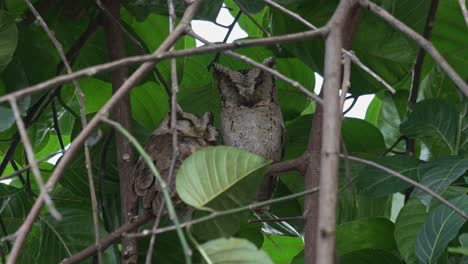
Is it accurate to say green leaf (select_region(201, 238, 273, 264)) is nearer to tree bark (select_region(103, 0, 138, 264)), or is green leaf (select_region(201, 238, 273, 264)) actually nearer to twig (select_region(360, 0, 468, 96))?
twig (select_region(360, 0, 468, 96))

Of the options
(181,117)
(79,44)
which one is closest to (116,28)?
(79,44)

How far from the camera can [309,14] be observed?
1844mm

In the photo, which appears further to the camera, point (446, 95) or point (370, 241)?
point (446, 95)

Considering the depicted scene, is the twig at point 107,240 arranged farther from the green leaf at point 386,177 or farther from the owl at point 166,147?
the green leaf at point 386,177

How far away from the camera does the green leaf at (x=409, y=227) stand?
1.61 metres

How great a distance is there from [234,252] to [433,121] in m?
0.92

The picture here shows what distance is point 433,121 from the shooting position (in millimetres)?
1681

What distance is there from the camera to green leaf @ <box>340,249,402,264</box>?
1631 millimetres

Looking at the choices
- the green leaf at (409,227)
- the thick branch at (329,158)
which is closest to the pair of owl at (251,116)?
the green leaf at (409,227)

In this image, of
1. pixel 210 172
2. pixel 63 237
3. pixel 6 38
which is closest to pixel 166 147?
pixel 63 237

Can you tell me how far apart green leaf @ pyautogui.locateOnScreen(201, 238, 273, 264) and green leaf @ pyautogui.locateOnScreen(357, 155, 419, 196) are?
76 cm

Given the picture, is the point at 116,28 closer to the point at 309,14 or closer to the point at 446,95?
the point at 309,14

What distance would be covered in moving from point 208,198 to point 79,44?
86 centimetres

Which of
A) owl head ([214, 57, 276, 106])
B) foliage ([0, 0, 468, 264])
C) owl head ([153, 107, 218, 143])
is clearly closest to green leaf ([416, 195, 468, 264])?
foliage ([0, 0, 468, 264])
